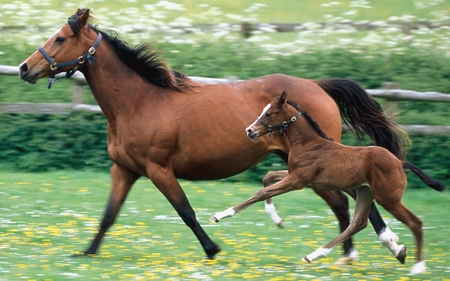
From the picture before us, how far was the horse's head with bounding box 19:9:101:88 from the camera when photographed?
750cm

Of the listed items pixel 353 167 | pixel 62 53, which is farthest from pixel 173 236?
pixel 353 167

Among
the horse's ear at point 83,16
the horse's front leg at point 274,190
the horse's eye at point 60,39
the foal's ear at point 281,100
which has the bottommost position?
the horse's front leg at point 274,190

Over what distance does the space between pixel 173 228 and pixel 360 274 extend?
283 cm

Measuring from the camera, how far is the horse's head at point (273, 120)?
23.3ft

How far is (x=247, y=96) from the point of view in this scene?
25.6 ft

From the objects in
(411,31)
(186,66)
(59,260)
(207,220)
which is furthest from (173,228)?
(411,31)

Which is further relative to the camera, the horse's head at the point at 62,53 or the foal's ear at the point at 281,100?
the horse's head at the point at 62,53

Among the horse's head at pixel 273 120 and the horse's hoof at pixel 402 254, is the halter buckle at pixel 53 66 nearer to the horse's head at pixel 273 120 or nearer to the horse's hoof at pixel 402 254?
the horse's head at pixel 273 120

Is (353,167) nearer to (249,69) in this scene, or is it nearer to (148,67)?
(148,67)

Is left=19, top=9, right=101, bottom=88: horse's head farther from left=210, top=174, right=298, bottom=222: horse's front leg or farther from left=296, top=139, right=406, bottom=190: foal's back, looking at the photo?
left=296, top=139, right=406, bottom=190: foal's back

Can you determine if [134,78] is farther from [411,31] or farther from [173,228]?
[411,31]

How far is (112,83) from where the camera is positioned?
7.73 metres

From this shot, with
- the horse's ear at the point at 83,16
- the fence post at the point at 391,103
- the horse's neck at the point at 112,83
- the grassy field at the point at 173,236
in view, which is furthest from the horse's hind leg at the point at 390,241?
the fence post at the point at 391,103

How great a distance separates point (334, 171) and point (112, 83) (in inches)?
89.5
